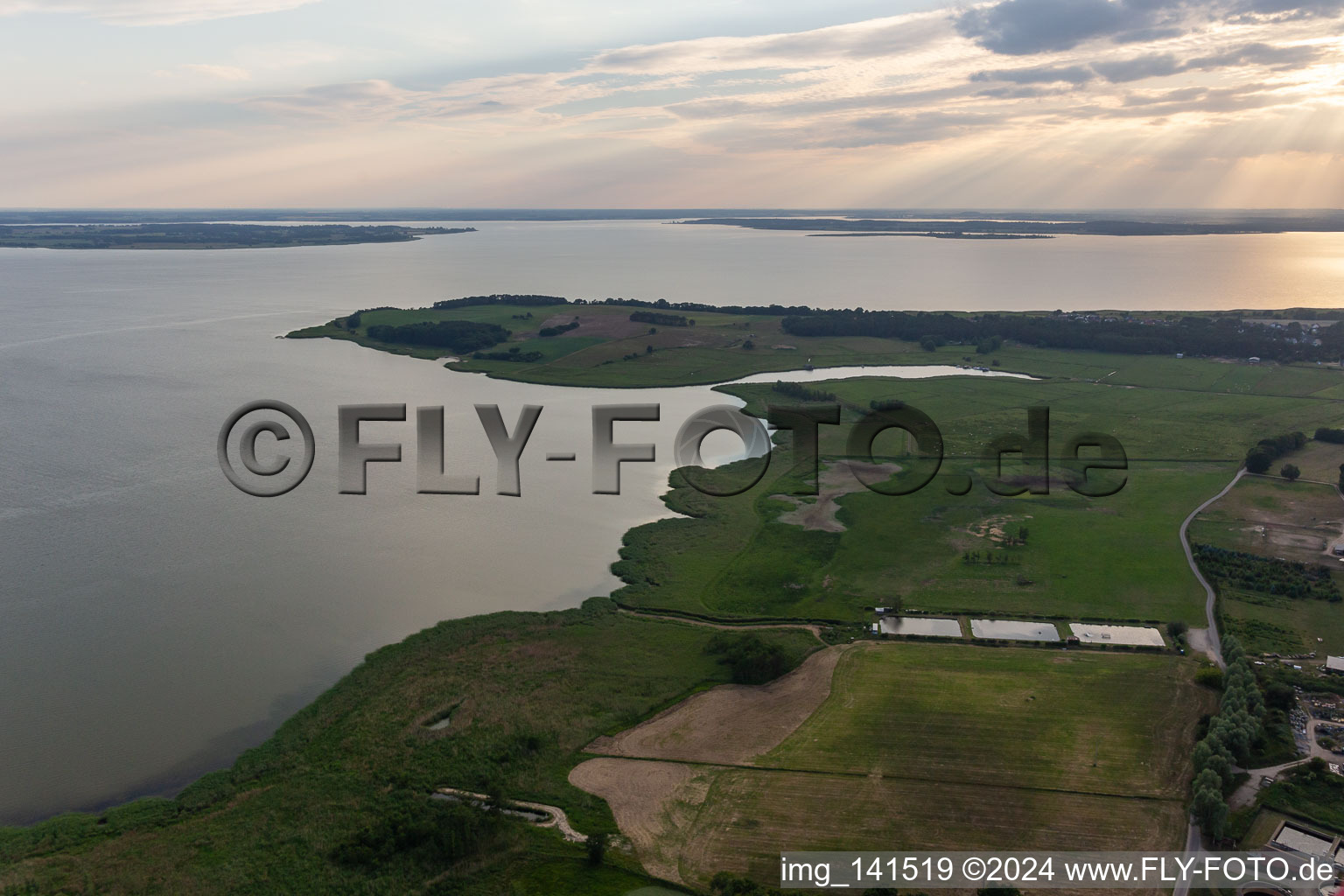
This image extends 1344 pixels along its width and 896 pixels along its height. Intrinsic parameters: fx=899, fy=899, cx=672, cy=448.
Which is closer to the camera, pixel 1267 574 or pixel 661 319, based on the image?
pixel 1267 574

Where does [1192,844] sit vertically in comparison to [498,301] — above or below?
below

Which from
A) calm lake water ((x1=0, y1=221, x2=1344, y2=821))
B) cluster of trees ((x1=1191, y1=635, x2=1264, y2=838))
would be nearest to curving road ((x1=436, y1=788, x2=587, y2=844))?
calm lake water ((x1=0, y1=221, x2=1344, y2=821))

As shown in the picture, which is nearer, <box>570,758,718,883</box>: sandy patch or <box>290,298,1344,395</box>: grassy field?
<box>570,758,718,883</box>: sandy patch

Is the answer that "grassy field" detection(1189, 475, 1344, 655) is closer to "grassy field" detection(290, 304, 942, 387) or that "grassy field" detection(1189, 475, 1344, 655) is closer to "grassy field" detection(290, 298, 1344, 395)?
"grassy field" detection(290, 298, 1344, 395)

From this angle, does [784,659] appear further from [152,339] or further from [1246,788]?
[152,339]

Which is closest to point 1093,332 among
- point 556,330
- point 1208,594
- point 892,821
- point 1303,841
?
point 556,330

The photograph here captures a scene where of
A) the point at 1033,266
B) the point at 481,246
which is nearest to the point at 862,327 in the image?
the point at 1033,266

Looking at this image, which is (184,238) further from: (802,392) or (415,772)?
(415,772)
